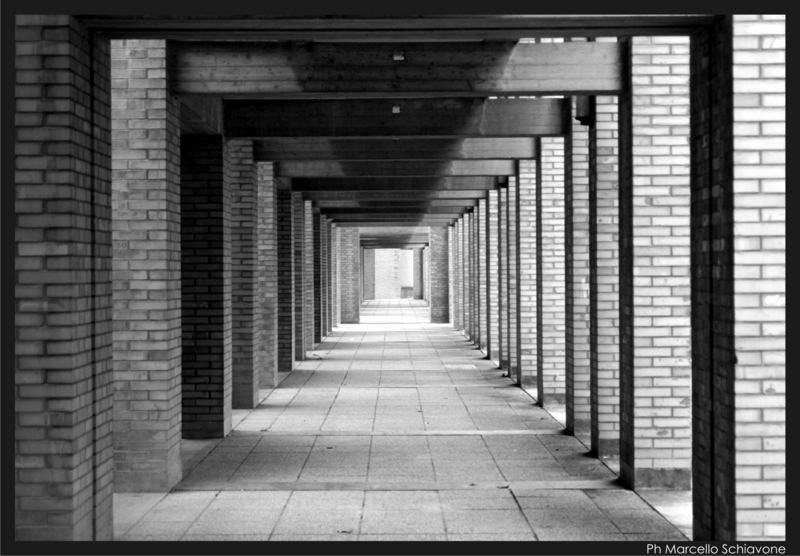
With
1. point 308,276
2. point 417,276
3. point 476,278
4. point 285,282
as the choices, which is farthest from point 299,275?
point 417,276

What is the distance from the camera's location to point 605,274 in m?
8.34

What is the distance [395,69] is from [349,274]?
2704cm

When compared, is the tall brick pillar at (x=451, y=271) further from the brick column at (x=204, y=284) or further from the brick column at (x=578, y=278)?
the brick column at (x=204, y=284)

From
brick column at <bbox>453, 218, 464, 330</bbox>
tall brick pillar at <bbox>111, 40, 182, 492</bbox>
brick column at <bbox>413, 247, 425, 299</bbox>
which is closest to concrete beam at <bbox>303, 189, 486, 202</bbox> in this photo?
brick column at <bbox>453, 218, 464, 330</bbox>

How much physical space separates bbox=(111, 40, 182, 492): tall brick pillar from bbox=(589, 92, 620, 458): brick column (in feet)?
12.2

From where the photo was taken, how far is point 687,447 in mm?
7383

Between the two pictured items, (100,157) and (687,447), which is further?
(687,447)

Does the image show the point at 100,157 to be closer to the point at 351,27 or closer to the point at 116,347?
the point at 351,27

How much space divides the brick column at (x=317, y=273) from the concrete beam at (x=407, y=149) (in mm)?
10473

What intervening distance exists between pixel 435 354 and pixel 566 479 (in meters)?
12.4

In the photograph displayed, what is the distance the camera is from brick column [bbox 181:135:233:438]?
376 inches

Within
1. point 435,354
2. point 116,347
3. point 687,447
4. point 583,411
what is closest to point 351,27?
point 116,347

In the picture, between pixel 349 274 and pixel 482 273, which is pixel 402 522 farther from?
pixel 349 274

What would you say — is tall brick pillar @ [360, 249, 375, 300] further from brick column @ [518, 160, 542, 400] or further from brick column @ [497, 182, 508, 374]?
brick column @ [518, 160, 542, 400]
